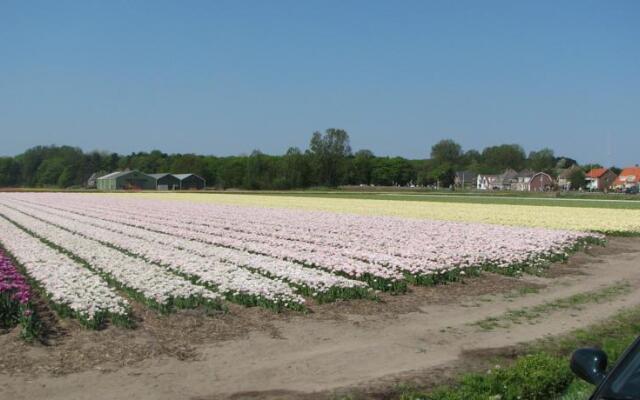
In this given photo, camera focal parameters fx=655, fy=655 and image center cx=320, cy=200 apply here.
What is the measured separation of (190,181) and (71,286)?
134633 millimetres

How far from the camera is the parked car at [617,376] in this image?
3346 millimetres

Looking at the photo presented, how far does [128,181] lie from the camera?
132 m

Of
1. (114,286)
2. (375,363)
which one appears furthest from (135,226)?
(375,363)

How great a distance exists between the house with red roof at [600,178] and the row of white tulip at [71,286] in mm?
156726

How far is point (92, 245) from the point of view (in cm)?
1873

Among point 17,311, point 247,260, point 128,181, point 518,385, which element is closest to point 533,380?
point 518,385

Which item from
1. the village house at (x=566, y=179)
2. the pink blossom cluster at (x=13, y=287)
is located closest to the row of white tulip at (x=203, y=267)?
the pink blossom cluster at (x=13, y=287)

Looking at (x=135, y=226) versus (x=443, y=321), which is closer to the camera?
(x=443, y=321)

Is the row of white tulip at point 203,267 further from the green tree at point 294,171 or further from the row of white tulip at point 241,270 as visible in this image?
the green tree at point 294,171

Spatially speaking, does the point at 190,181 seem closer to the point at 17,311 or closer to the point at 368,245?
the point at 368,245

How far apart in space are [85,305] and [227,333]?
2.17 meters

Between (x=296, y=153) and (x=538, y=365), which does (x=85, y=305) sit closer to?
(x=538, y=365)

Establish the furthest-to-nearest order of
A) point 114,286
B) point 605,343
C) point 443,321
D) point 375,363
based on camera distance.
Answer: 1. point 114,286
2. point 443,321
3. point 605,343
4. point 375,363

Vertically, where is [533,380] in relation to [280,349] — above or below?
above
